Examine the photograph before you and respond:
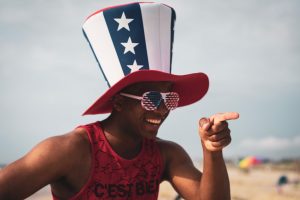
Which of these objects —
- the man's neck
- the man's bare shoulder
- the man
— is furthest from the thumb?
the man's bare shoulder

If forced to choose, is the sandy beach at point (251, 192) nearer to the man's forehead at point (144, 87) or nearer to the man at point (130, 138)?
the man at point (130, 138)

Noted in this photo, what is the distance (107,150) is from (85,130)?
0.82 ft

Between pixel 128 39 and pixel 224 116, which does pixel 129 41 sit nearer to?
pixel 128 39

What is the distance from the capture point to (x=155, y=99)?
10.2 ft

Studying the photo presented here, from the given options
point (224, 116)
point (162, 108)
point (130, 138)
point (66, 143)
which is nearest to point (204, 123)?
point (224, 116)

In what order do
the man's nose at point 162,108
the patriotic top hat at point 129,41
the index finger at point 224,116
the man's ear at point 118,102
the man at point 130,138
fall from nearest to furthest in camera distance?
the index finger at point 224,116
the man at point 130,138
the man's nose at point 162,108
the man's ear at point 118,102
the patriotic top hat at point 129,41

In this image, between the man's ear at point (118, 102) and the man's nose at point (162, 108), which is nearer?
the man's nose at point (162, 108)

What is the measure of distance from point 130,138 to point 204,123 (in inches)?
35.8

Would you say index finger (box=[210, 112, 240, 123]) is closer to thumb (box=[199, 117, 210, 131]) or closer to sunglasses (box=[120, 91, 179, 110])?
thumb (box=[199, 117, 210, 131])

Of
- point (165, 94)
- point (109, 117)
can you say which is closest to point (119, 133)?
point (109, 117)

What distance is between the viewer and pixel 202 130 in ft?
8.55

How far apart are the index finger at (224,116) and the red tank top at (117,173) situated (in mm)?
975

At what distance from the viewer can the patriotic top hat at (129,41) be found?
3.38 meters

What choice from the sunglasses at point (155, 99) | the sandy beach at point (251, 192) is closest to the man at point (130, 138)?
the sunglasses at point (155, 99)
